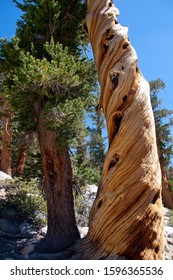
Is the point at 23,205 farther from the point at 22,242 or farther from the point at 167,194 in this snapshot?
the point at 167,194

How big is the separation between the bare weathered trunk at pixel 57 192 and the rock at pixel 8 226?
55.9 inches

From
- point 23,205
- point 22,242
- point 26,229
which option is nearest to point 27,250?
point 22,242

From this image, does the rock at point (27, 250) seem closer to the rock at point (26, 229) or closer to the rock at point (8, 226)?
the rock at point (26, 229)

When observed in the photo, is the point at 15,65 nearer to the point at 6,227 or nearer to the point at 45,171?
the point at 45,171

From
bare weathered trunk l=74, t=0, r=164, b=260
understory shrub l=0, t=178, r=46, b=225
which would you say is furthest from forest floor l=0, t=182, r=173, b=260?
bare weathered trunk l=74, t=0, r=164, b=260

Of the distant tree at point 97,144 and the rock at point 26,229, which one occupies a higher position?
the distant tree at point 97,144

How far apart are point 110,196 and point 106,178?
1.22 ft

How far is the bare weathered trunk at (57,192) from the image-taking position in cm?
672

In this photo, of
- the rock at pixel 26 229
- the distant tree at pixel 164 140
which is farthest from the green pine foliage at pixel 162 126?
the rock at pixel 26 229

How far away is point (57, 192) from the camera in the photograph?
6879mm

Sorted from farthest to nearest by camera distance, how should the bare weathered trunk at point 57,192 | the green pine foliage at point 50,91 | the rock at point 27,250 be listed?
1. the bare weathered trunk at point 57,192
2. the rock at point 27,250
3. the green pine foliage at point 50,91

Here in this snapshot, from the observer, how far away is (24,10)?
8.27m

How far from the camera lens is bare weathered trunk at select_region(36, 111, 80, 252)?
22.0ft

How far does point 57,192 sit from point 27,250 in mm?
1503
